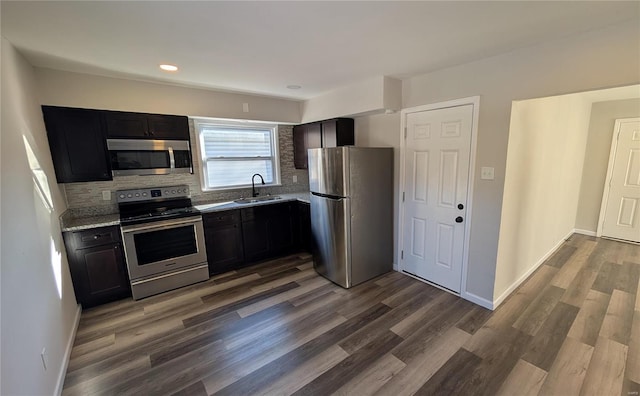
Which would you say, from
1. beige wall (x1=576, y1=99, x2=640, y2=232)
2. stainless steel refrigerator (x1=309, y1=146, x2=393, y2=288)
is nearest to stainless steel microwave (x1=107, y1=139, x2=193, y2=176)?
stainless steel refrigerator (x1=309, y1=146, x2=393, y2=288)

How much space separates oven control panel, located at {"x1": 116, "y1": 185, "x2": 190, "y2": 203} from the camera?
312 centimetres

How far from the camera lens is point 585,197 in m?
4.61

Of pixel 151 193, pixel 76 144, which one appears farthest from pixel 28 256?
pixel 151 193

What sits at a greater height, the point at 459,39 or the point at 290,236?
the point at 459,39

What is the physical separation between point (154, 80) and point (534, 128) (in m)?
4.22

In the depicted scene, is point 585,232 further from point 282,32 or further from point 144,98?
point 144,98

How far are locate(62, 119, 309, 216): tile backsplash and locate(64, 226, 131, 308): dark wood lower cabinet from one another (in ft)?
1.73

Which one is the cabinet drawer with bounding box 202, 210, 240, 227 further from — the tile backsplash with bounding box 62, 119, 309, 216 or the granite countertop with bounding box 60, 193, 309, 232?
the tile backsplash with bounding box 62, 119, 309, 216

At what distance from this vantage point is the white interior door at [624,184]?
13.1ft

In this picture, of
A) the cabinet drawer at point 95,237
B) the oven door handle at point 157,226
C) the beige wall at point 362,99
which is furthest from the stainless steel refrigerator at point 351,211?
the cabinet drawer at point 95,237

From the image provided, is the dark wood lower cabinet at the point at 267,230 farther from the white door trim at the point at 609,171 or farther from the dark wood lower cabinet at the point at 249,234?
the white door trim at the point at 609,171

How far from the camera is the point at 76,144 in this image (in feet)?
8.88

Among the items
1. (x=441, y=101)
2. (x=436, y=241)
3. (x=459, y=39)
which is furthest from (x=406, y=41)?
(x=436, y=241)

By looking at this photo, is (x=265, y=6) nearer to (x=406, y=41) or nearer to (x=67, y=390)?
(x=406, y=41)
